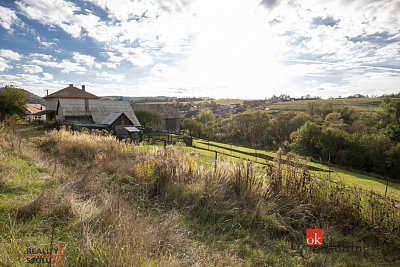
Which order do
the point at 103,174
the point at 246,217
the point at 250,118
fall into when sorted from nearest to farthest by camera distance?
1. the point at 246,217
2. the point at 103,174
3. the point at 250,118

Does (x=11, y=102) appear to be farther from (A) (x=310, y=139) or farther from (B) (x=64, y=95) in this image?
(A) (x=310, y=139)

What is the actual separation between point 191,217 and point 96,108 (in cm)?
3295

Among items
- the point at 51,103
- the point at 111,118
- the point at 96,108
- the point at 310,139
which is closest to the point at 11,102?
the point at 51,103

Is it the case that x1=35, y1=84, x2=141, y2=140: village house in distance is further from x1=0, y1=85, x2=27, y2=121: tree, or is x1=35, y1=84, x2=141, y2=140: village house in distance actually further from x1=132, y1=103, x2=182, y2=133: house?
x1=132, y1=103, x2=182, y2=133: house

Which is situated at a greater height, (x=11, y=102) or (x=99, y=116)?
(x=11, y=102)

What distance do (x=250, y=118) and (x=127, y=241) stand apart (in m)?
48.6

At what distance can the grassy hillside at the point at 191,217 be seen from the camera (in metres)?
3.30

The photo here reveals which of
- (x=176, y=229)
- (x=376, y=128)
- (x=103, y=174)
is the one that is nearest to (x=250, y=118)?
(x=376, y=128)

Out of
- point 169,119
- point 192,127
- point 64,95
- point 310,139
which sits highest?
point 64,95

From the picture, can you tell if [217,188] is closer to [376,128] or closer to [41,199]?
[41,199]

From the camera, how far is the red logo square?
452cm

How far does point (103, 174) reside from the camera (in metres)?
8.02

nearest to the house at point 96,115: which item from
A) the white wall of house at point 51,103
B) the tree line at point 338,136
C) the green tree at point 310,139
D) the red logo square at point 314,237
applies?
the white wall of house at point 51,103

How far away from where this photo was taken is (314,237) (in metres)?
4.59
